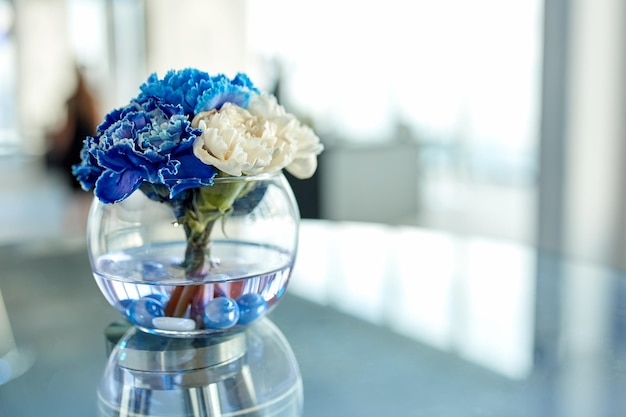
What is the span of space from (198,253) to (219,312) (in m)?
0.07

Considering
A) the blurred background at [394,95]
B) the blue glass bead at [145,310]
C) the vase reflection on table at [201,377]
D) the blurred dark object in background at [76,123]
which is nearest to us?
the vase reflection on table at [201,377]

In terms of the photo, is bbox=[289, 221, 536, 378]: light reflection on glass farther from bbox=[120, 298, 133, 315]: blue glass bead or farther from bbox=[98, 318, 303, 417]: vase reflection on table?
bbox=[120, 298, 133, 315]: blue glass bead

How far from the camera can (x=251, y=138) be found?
604mm

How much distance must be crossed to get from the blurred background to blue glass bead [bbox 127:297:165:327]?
4.01ft

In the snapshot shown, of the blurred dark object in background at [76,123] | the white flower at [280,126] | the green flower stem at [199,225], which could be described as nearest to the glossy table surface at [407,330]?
the green flower stem at [199,225]

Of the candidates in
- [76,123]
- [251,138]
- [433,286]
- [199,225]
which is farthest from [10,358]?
[76,123]

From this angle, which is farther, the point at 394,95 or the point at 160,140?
the point at 394,95

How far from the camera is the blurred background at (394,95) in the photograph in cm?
227

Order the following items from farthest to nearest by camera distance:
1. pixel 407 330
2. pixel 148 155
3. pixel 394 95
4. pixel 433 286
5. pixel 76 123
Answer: pixel 76 123, pixel 394 95, pixel 433 286, pixel 407 330, pixel 148 155

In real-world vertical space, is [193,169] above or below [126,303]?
above

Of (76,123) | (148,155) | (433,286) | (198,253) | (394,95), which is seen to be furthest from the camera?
(76,123)

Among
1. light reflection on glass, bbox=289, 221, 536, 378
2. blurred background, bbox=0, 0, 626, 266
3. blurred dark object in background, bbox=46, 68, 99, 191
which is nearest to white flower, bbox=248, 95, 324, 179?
light reflection on glass, bbox=289, 221, 536, 378

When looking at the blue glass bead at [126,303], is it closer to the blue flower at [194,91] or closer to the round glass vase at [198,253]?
the round glass vase at [198,253]

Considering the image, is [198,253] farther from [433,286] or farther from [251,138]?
[433,286]
